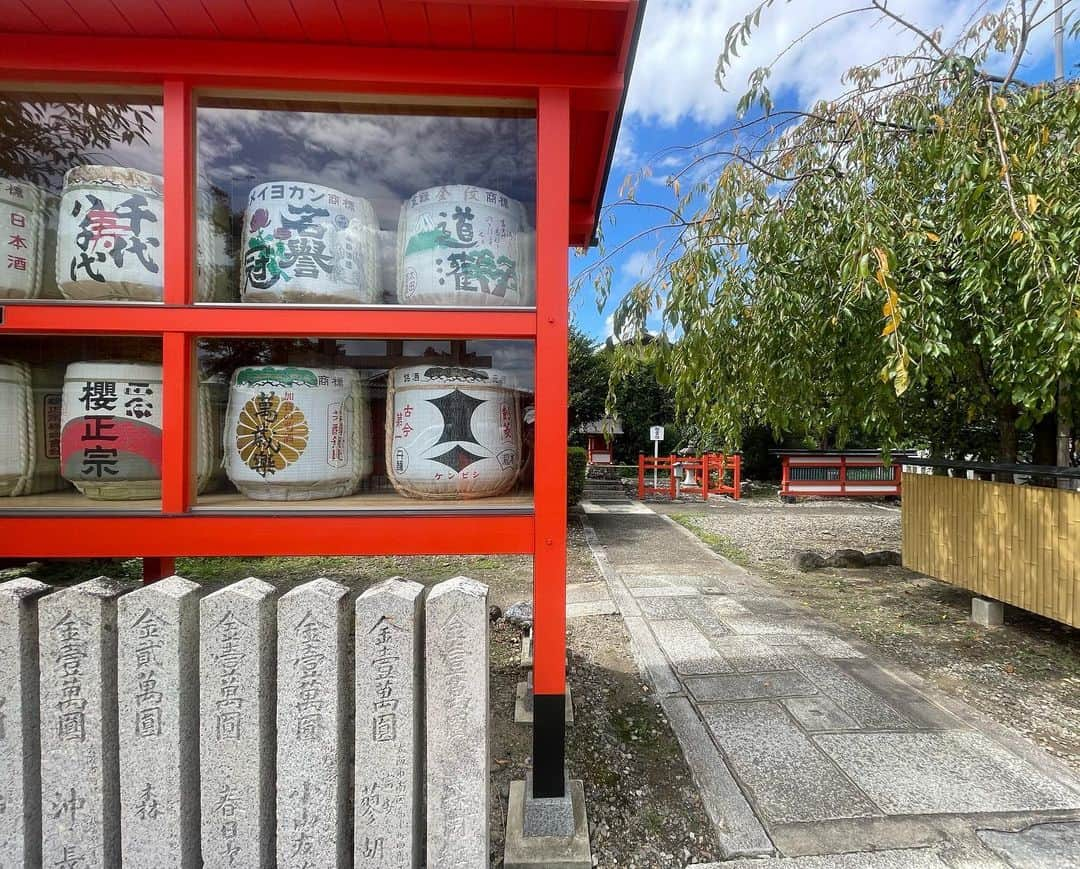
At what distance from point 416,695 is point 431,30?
227cm

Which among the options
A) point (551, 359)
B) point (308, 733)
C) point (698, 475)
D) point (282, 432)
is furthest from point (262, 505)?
point (698, 475)

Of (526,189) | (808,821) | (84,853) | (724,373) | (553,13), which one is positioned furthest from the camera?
(724,373)

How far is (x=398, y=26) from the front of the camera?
1.74 m

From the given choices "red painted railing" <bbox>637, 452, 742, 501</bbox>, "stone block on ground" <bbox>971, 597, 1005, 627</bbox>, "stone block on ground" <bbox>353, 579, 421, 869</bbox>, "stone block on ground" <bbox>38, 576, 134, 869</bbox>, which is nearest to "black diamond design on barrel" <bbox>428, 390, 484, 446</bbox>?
"stone block on ground" <bbox>353, 579, 421, 869</bbox>

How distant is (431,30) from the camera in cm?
176

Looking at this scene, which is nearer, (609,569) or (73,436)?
(73,436)

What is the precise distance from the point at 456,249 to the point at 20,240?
1.65 m

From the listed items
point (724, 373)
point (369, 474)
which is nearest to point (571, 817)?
point (369, 474)

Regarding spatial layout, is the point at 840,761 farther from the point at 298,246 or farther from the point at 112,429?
the point at 112,429

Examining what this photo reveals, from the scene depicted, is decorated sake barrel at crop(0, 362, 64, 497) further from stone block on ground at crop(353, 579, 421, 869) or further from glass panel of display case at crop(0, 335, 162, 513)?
stone block on ground at crop(353, 579, 421, 869)

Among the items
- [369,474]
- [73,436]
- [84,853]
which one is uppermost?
[73,436]

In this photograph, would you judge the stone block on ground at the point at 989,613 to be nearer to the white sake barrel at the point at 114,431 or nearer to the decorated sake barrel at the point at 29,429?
the white sake barrel at the point at 114,431

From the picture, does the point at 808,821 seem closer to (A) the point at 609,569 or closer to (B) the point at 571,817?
(B) the point at 571,817

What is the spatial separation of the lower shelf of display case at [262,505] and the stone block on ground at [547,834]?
115 cm
